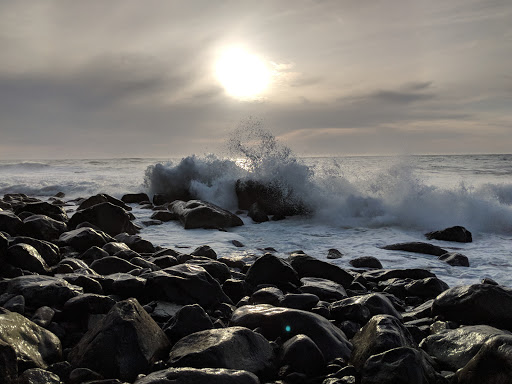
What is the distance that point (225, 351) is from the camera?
7.64 ft

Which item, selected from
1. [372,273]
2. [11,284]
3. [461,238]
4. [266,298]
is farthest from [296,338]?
[461,238]

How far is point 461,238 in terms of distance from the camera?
758 centimetres

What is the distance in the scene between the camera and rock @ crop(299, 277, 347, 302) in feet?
13.2

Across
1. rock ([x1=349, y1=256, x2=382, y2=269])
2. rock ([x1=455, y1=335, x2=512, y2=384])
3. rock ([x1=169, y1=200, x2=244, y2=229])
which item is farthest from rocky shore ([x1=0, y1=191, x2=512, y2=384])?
rock ([x1=169, y1=200, x2=244, y2=229])

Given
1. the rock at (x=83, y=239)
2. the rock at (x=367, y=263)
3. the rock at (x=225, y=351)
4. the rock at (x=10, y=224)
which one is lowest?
the rock at (x=367, y=263)

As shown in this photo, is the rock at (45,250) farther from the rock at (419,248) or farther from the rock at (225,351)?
the rock at (419,248)

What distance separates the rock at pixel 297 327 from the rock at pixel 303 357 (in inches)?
5.3

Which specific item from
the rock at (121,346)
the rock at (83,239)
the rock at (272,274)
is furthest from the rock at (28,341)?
the rock at (83,239)

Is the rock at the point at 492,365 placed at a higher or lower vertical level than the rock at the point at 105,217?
lower

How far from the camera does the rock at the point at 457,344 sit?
2.66 metres

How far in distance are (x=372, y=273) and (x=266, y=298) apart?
2131 mm

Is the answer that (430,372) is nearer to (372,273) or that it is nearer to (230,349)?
(230,349)

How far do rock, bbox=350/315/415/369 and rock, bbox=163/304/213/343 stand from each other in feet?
3.18

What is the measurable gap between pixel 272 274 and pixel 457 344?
2003mm
